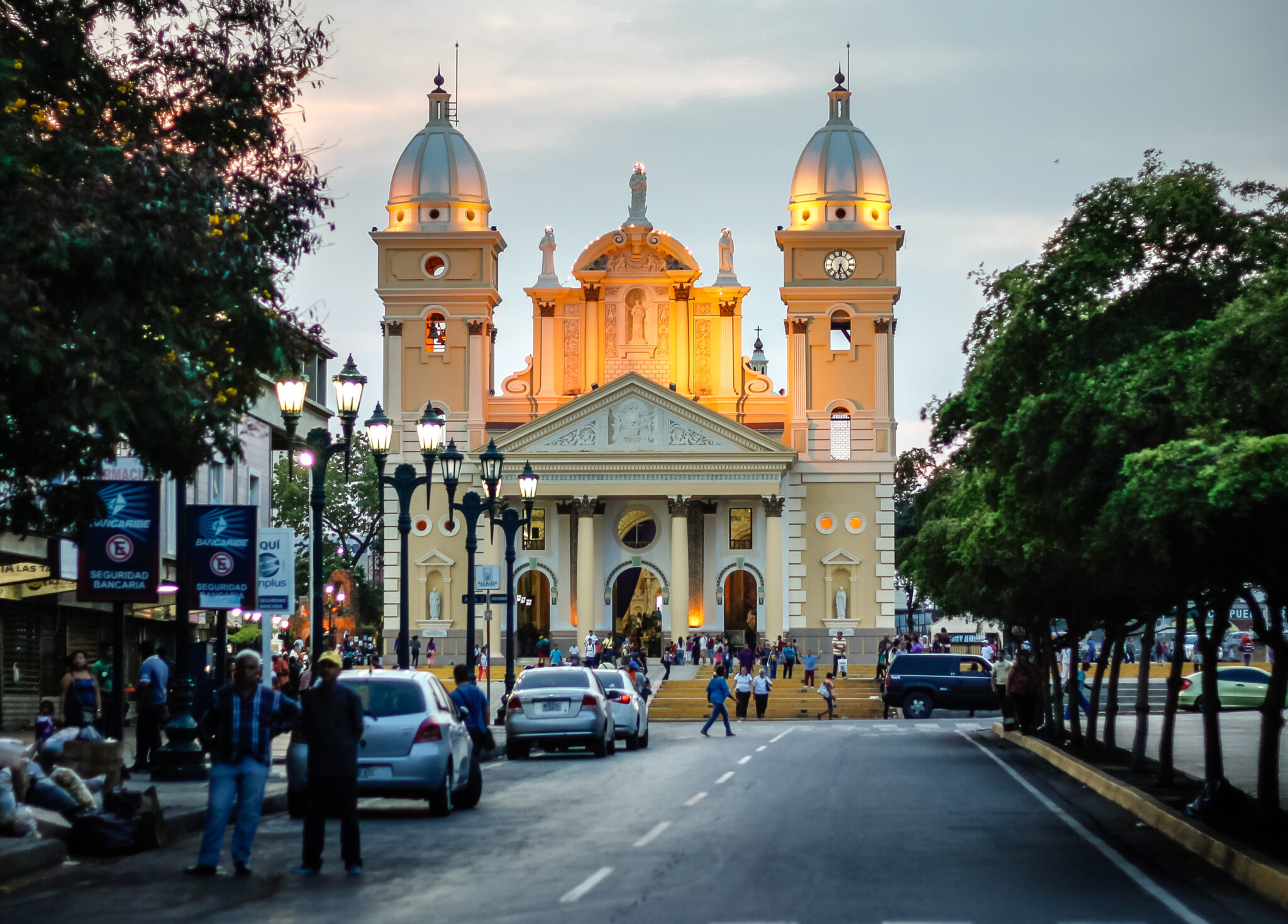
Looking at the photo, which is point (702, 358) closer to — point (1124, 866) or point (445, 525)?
point (445, 525)

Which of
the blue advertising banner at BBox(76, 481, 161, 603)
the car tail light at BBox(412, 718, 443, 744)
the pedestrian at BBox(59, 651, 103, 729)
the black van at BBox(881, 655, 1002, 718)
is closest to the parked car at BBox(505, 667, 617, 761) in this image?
the pedestrian at BBox(59, 651, 103, 729)

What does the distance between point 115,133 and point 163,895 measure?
561cm

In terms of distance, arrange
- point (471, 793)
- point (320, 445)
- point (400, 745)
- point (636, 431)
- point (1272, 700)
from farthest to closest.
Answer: point (636, 431) < point (320, 445) < point (471, 793) < point (400, 745) < point (1272, 700)

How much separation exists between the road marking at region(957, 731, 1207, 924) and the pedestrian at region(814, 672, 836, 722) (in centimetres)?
2776

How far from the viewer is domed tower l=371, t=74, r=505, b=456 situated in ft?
236

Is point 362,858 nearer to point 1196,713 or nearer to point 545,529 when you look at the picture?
point 1196,713

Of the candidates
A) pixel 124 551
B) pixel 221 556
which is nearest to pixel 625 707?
pixel 221 556

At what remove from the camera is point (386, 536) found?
7225cm

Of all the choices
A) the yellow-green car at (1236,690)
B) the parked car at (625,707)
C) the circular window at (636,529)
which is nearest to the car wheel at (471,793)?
the parked car at (625,707)

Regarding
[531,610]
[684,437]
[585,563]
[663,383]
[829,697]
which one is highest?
[663,383]

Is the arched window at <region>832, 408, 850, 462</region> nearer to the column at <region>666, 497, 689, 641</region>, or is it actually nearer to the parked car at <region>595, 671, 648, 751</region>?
the column at <region>666, 497, 689, 641</region>

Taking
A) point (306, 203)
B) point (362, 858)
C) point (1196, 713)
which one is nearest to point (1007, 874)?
point (362, 858)

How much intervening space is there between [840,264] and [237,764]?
59.5m

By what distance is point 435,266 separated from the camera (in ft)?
238
